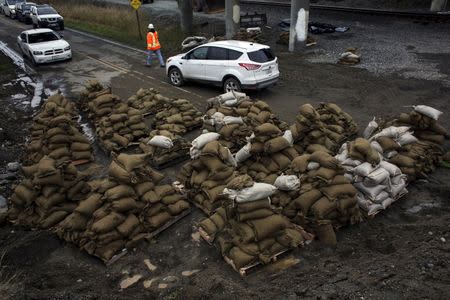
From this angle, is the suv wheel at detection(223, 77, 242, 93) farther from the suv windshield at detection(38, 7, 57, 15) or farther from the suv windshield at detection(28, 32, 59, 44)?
the suv windshield at detection(38, 7, 57, 15)

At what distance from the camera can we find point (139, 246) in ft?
24.0

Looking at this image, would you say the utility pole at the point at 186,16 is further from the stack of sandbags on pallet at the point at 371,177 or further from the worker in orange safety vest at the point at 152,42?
the stack of sandbags on pallet at the point at 371,177

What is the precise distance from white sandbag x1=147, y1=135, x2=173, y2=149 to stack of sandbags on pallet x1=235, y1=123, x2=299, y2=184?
2075 millimetres

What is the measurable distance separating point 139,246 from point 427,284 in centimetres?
490

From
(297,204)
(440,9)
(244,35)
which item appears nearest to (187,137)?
(297,204)

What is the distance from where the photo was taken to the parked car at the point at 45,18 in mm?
30453

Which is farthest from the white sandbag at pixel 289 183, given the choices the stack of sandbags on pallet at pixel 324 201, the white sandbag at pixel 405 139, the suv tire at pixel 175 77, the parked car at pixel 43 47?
the parked car at pixel 43 47

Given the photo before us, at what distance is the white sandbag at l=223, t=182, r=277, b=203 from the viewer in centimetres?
647

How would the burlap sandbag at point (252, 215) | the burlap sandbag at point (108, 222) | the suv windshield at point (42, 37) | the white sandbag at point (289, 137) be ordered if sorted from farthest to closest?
the suv windshield at point (42, 37) < the white sandbag at point (289, 137) < the burlap sandbag at point (108, 222) < the burlap sandbag at point (252, 215)

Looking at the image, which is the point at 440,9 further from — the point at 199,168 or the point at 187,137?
the point at 199,168

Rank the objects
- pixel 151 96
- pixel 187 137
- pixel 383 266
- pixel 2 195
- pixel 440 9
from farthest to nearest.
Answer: pixel 440 9 < pixel 151 96 < pixel 187 137 < pixel 2 195 < pixel 383 266

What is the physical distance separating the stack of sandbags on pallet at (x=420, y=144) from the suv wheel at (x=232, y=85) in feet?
18.8

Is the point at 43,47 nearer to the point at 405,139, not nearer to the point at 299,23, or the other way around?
the point at 299,23

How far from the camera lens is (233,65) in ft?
46.0
